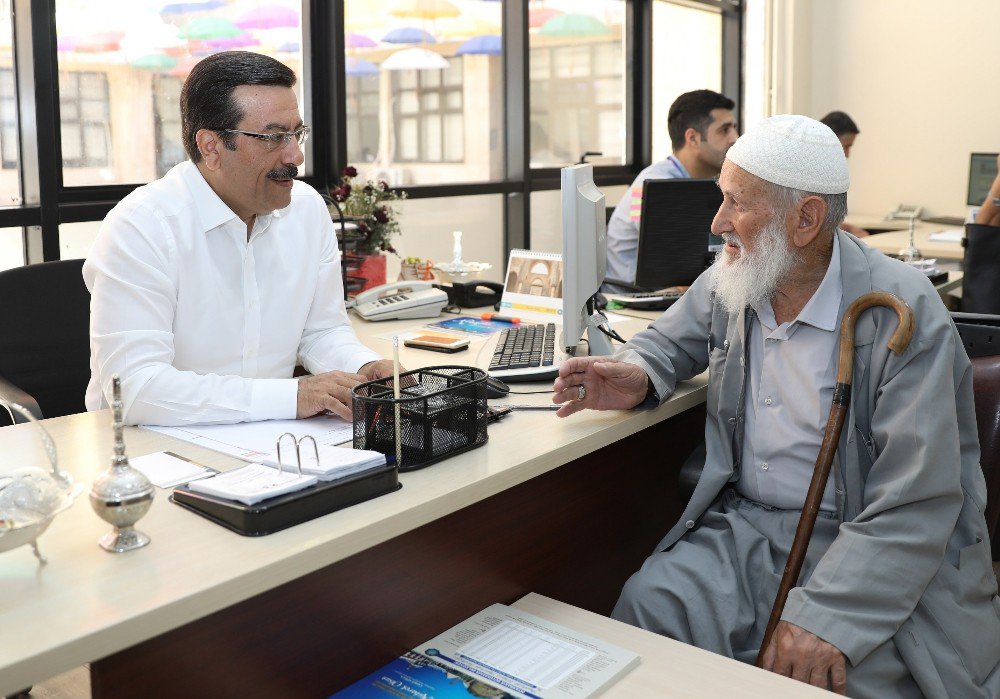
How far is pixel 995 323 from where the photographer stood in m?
2.14

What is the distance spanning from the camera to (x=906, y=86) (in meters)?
6.67

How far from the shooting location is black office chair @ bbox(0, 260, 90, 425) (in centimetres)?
249

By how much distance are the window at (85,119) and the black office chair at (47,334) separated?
114 centimetres

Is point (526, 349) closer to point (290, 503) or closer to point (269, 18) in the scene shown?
point (290, 503)

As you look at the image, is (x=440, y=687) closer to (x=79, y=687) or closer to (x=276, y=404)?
(x=79, y=687)

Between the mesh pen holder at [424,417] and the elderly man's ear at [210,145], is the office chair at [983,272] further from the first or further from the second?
the elderly man's ear at [210,145]

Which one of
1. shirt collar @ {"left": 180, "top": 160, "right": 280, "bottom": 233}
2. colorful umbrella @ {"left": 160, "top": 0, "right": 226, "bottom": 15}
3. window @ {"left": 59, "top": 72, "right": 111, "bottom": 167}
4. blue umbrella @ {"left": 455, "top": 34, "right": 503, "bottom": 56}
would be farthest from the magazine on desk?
blue umbrella @ {"left": 455, "top": 34, "right": 503, "bottom": 56}

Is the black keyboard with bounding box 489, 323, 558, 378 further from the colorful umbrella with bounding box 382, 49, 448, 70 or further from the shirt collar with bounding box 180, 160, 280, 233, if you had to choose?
the colorful umbrella with bounding box 382, 49, 448, 70

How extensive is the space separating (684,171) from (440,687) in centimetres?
316

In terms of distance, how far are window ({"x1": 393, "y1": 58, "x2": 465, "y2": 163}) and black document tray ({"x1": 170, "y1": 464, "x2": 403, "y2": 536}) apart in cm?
365

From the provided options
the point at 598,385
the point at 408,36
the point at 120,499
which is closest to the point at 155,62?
the point at 408,36

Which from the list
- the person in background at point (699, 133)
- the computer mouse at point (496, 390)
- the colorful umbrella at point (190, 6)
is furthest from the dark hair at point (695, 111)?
the computer mouse at point (496, 390)

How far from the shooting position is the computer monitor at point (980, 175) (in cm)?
596

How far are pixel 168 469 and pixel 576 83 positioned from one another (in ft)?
15.4
